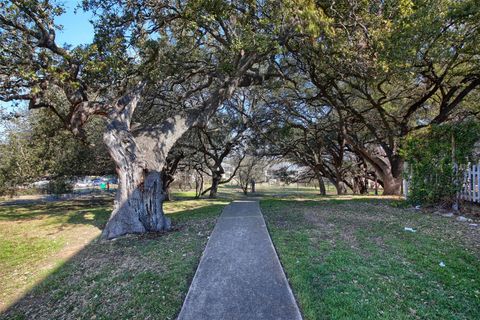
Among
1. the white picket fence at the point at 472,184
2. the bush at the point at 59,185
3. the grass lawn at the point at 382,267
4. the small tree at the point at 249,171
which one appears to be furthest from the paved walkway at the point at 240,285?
the small tree at the point at 249,171

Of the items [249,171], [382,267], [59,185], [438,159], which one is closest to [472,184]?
[438,159]

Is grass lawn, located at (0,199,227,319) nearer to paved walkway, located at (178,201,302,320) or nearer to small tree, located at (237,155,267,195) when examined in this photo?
paved walkway, located at (178,201,302,320)

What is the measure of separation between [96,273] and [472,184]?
27.8ft

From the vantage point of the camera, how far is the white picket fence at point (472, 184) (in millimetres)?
6254

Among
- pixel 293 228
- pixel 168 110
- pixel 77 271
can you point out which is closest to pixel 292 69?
pixel 168 110

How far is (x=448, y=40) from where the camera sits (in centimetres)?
724

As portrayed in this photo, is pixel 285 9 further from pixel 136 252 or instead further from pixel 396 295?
pixel 136 252

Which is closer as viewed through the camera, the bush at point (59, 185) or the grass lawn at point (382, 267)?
the grass lawn at point (382, 267)

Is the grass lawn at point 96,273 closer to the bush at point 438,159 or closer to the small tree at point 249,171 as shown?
the bush at point 438,159

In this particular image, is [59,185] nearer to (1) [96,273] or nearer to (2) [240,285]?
(1) [96,273]

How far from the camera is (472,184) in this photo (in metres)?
6.37

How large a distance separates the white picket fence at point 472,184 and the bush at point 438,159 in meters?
0.17

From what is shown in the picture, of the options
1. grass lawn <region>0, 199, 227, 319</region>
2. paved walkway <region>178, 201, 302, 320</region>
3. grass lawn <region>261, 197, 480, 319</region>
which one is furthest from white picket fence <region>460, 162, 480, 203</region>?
grass lawn <region>0, 199, 227, 319</region>

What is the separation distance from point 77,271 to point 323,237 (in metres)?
4.18
